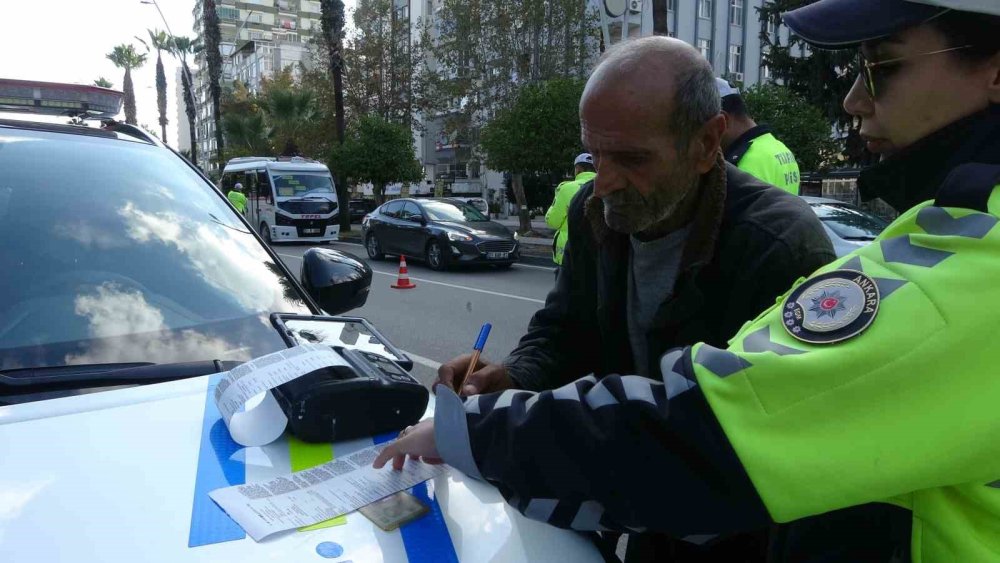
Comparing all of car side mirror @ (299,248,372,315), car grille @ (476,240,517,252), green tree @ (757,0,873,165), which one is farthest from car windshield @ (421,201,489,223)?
green tree @ (757,0,873,165)

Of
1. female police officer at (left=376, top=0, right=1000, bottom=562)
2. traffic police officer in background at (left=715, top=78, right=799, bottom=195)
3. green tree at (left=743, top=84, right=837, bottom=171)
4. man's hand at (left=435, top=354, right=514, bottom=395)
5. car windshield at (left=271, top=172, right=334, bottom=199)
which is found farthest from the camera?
car windshield at (left=271, top=172, right=334, bottom=199)

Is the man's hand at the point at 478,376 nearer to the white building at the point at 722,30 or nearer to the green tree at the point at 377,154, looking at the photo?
the green tree at the point at 377,154

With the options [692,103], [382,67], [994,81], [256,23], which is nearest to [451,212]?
[692,103]

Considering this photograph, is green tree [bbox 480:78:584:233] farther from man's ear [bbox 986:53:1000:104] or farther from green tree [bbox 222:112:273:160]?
green tree [bbox 222:112:273:160]

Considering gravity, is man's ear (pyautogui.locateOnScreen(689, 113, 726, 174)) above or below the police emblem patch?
above

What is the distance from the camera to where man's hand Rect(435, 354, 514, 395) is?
5.57ft

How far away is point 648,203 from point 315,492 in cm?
87

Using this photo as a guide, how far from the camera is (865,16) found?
3.41 feet

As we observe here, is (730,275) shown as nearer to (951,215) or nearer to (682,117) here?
(682,117)

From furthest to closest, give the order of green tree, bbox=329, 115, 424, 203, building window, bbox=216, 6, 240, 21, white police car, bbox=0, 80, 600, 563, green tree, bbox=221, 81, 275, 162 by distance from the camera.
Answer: building window, bbox=216, 6, 240, 21
green tree, bbox=221, 81, 275, 162
green tree, bbox=329, 115, 424, 203
white police car, bbox=0, 80, 600, 563

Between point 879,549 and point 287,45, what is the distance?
87.3 metres

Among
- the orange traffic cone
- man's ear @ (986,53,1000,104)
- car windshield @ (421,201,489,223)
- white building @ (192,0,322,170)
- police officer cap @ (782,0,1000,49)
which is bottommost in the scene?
the orange traffic cone

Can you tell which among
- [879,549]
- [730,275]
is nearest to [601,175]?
[730,275]

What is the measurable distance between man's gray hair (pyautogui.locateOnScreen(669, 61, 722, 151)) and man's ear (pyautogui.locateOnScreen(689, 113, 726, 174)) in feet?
0.04
